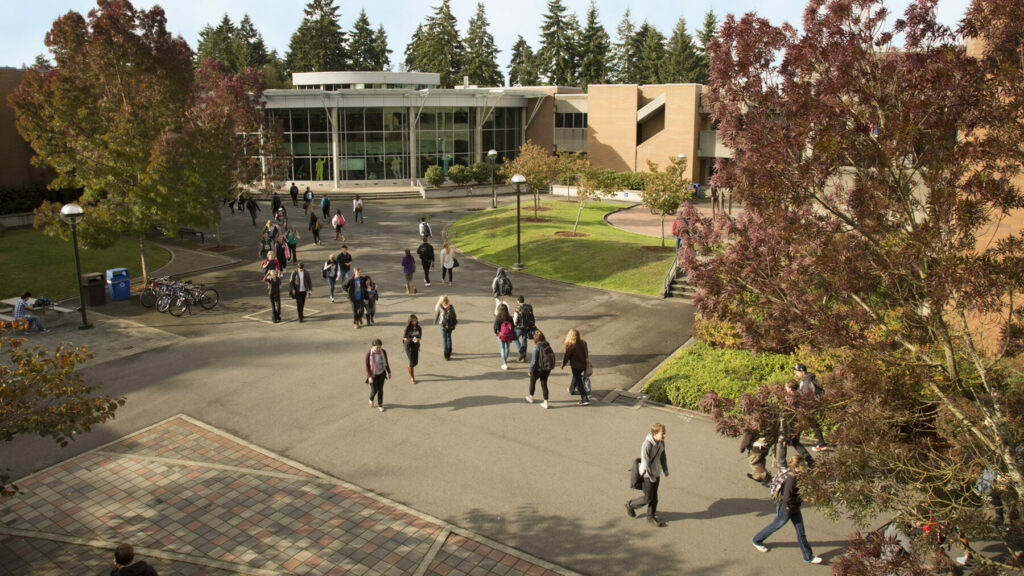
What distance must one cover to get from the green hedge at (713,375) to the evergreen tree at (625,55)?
89565 millimetres

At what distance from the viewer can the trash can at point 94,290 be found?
66.3 feet

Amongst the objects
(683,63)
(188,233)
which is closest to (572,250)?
(188,233)

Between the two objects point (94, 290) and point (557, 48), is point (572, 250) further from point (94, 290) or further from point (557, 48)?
point (557, 48)

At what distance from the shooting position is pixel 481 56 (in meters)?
89.4

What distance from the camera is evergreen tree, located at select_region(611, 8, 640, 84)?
3917 inches

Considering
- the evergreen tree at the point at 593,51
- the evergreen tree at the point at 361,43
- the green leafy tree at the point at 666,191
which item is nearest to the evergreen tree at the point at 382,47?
the evergreen tree at the point at 361,43

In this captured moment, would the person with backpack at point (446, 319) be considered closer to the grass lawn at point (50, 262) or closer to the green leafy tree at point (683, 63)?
the grass lawn at point (50, 262)

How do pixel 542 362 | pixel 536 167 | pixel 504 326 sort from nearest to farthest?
pixel 542 362
pixel 504 326
pixel 536 167

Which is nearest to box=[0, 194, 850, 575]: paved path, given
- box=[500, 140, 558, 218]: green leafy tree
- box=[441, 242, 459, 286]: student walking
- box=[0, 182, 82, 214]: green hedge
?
box=[441, 242, 459, 286]: student walking

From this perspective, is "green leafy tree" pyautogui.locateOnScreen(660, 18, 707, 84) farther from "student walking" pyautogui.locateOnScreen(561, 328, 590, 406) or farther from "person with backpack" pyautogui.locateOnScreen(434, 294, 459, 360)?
"student walking" pyautogui.locateOnScreen(561, 328, 590, 406)

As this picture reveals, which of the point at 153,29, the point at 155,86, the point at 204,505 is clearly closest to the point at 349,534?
the point at 204,505

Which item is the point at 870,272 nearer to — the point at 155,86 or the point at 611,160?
the point at 155,86

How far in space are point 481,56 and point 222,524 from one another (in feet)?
283

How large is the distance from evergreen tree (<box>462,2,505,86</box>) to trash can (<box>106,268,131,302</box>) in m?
70.0
